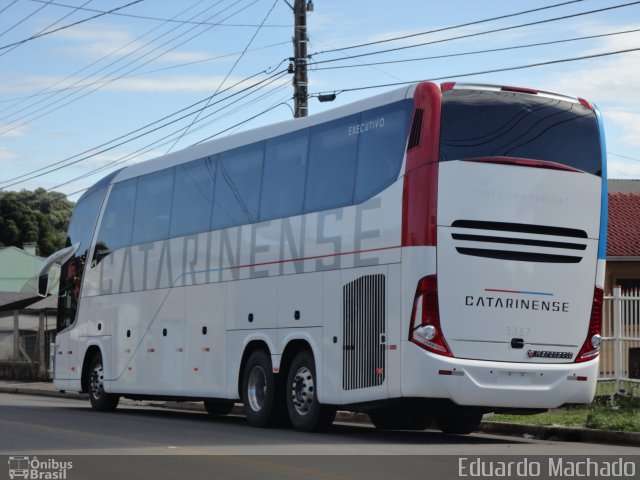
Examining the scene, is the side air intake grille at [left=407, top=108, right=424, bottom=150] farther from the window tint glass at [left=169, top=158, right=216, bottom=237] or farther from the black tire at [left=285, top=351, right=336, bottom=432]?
the window tint glass at [left=169, top=158, right=216, bottom=237]

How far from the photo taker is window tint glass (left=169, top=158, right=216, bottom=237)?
801 inches

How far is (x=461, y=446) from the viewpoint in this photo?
49.3ft

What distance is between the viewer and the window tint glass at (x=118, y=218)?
76.2 feet

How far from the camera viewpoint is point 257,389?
18734mm

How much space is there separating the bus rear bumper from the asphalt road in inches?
23.7

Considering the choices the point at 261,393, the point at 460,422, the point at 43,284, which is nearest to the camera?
the point at 460,422

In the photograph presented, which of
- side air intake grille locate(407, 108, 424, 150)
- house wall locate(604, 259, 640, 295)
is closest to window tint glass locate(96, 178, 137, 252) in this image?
side air intake grille locate(407, 108, 424, 150)

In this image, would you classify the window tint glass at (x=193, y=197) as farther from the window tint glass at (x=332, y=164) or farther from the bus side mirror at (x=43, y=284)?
the bus side mirror at (x=43, y=284)

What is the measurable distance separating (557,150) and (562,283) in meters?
1.73

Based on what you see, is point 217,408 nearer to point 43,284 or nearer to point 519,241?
point 43,284

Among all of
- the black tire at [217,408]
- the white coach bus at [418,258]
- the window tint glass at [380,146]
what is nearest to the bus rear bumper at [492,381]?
the white coach bus at [418,258]

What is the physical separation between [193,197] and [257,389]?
12.6 ft

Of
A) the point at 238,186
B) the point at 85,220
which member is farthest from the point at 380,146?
the point at 85,220
